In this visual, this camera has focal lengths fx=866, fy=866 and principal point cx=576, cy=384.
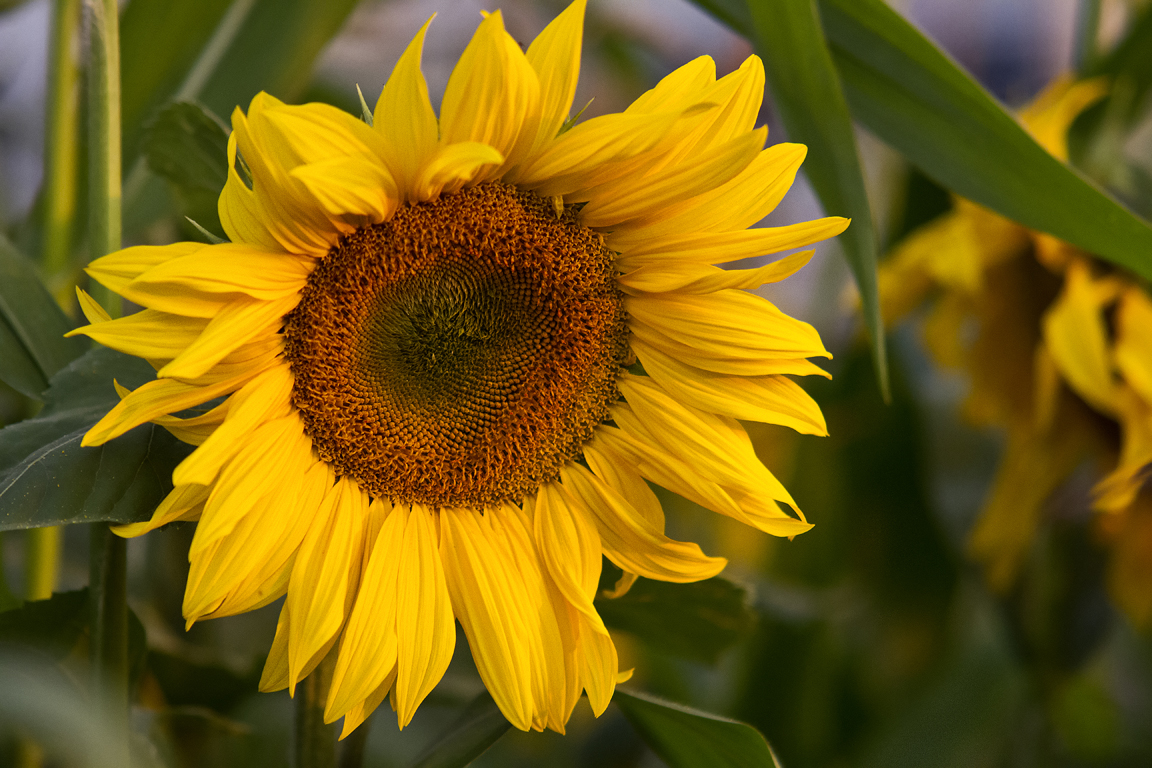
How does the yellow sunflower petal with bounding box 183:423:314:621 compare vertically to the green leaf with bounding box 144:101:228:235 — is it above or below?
below

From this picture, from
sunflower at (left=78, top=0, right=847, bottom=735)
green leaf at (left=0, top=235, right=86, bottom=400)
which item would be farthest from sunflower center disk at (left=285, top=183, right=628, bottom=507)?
green leaf at (left=0, top=235, right=86, bottom=400)

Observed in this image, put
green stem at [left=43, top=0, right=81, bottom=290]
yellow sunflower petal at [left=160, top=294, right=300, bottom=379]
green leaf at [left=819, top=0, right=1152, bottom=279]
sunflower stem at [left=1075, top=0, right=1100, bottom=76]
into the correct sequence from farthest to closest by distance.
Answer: sunflower stem at [left=1075, top=0, right=1100, bottom=76]
green stem at [left=43, top=0, right=81, bottom=290]
green leaf at [left=819, top=0, right=1152, bottom=279]
yellow sunflower petal at [left=160, top=294, right=300, bottom=379]

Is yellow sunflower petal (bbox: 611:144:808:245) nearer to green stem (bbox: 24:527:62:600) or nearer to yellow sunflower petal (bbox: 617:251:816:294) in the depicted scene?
yellow sunflower petal (bbox: 617:251:816:294)

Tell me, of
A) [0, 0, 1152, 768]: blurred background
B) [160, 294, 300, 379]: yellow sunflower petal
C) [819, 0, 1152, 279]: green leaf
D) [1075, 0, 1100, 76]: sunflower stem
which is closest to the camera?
[160, 294, 300, 379]: yellow sunflower petal

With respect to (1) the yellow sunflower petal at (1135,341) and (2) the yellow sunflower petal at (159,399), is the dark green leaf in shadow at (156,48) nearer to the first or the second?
(2) the yellow sunflower petal at (159,399)

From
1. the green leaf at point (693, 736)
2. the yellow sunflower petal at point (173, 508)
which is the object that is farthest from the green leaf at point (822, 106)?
the yellow sunflower petal at point (173, 508)

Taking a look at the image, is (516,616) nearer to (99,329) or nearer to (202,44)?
(99,329)

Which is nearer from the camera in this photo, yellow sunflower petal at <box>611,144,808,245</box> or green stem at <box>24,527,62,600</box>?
yellow sunflower petal at <box>611,144,808,245</box>

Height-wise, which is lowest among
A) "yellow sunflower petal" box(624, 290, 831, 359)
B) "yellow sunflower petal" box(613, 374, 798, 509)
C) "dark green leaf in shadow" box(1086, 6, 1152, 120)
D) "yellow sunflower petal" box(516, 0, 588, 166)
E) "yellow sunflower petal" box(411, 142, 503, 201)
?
"yellow sunflower petal" box(613, 374, 798, 509)
